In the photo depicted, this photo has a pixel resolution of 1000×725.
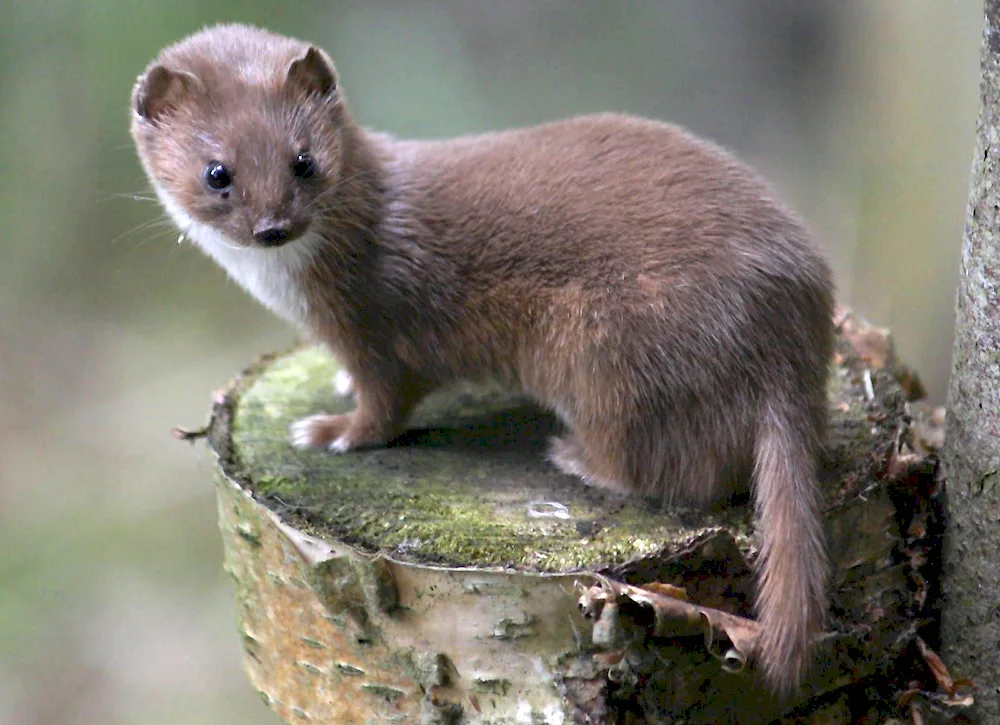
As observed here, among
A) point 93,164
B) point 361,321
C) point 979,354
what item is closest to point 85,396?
point 93,164

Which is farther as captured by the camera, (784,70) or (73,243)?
(784,70)

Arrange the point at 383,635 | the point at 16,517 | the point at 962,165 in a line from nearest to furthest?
the point at 383,635
the point at 962,165
the point at 16,517

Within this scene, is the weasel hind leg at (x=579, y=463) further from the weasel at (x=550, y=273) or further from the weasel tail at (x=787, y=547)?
the weasel tail at (x=787, y=547)

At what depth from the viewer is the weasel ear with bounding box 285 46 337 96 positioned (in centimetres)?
282

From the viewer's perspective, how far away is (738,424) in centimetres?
262

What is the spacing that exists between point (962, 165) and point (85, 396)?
191 inches

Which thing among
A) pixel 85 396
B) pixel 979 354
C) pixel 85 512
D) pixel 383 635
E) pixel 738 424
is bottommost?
pixel 85 512

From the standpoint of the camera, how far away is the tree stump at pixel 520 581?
7.50ft

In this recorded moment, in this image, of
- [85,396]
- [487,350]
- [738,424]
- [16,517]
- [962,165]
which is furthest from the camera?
[85,396]

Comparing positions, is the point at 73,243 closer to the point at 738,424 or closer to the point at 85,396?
the point at 85,396

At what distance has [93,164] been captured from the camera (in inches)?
223

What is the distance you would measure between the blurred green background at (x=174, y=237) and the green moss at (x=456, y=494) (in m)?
2.38

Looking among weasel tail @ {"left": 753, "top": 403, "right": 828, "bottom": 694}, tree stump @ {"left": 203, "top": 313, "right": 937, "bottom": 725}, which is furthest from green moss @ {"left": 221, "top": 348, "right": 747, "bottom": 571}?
weasel tail @ {"left": 753, "top": 403, "right": 828, "bottom": 694}

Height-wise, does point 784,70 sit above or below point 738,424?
above
